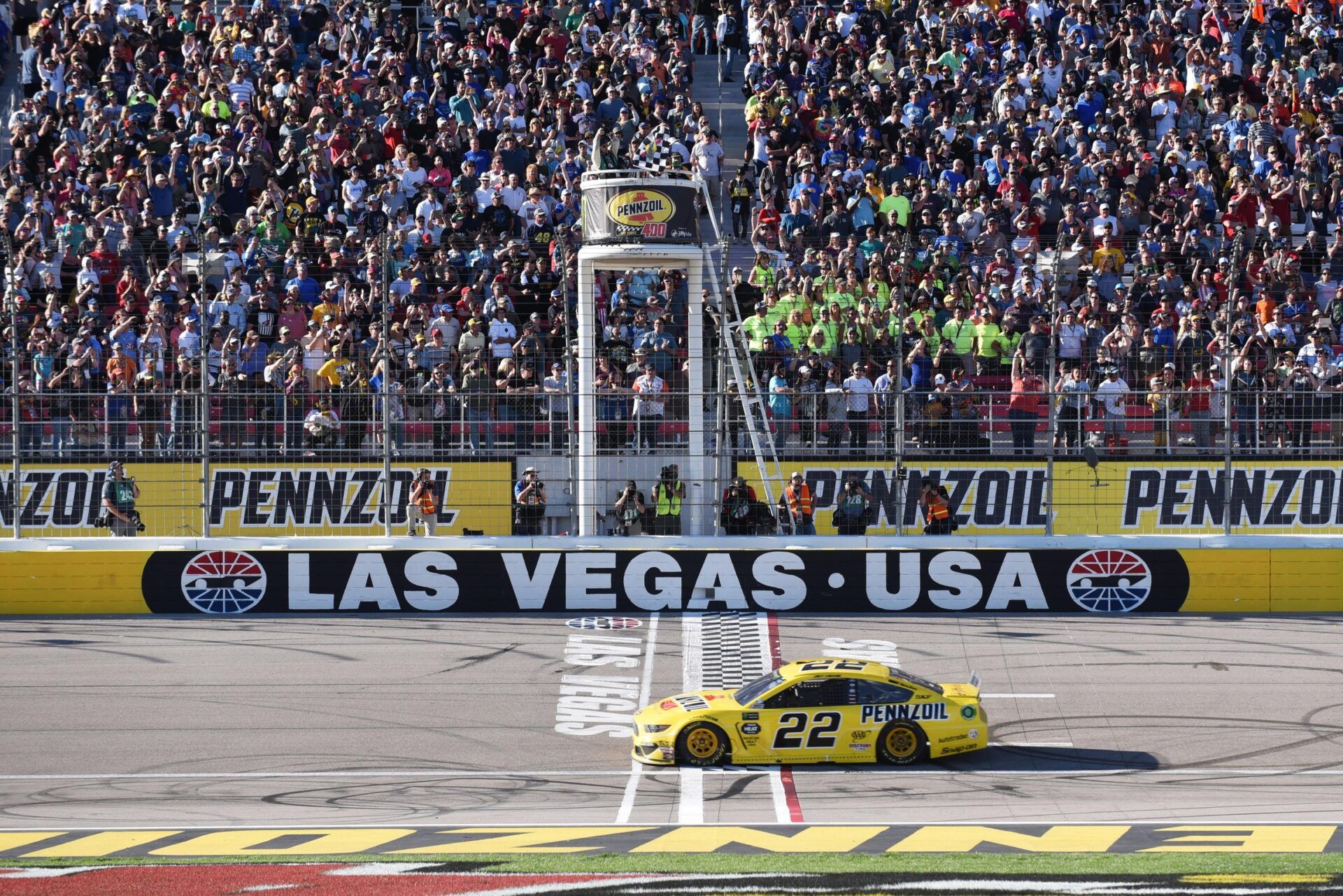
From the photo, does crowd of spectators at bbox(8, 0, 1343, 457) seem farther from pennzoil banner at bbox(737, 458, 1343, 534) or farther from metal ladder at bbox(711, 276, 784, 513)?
pennzoil banner at bbox(737, 458, 1343, 534)

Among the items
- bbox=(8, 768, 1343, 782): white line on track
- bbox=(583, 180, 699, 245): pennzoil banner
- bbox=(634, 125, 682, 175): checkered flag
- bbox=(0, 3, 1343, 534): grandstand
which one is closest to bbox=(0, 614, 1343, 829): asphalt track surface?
bbox=(8, 768, 1343, 782): white line on track

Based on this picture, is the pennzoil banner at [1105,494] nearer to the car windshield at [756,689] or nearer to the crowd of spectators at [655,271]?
the crowd of spectators at [655,271]

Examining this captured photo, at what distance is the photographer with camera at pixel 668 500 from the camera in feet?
63.0

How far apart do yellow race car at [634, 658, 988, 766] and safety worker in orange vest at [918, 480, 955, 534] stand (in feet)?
17.9

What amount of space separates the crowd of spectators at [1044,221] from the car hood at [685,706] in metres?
5.08

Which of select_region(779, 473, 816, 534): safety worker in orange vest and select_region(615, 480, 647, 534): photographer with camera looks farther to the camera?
select_region(779, 473, 816, 534): safety worker in orange vest

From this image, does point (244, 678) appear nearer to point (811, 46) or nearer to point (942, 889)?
point (942, 889)

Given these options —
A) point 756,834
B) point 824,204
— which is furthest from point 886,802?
point 824,204

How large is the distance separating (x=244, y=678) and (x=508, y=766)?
12.9ft

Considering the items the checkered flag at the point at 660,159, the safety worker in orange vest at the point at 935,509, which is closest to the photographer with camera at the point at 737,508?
the safety worker in orange vest at the point at 935,509

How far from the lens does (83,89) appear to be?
92.8ft

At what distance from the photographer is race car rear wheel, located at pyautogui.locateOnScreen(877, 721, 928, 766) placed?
14.4m

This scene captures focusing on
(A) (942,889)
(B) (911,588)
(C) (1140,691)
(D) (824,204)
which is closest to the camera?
(A) (942,889)

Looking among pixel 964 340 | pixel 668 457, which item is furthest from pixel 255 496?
pixel 964 340
